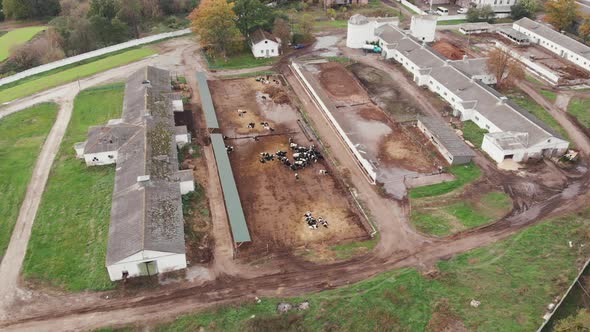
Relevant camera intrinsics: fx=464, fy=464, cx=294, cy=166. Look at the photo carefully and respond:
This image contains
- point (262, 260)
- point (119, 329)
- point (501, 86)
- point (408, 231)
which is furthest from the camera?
point (501, 86)

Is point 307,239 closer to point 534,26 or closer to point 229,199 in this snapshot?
point 229,199

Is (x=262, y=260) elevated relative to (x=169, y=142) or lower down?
lower down

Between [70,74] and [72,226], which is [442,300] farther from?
[70,74]

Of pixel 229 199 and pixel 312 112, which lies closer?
pixel 229 199

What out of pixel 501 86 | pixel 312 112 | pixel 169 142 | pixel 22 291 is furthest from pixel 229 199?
pixel 501 86

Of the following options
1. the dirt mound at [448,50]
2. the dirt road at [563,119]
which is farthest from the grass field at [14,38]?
the dirt road at [563,119]

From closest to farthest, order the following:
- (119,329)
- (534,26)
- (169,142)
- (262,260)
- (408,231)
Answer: (119,329)
(262,260)
(408,231)
(169,142)
(534,26)

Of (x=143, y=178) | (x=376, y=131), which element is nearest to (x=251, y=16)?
(x=376, y=131)

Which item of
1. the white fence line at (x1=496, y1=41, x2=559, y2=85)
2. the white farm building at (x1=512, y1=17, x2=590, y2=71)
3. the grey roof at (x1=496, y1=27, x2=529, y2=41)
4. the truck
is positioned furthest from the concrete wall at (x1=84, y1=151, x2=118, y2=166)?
the grey roof at (x1=496, y1=27, x2=529, y2=41)
